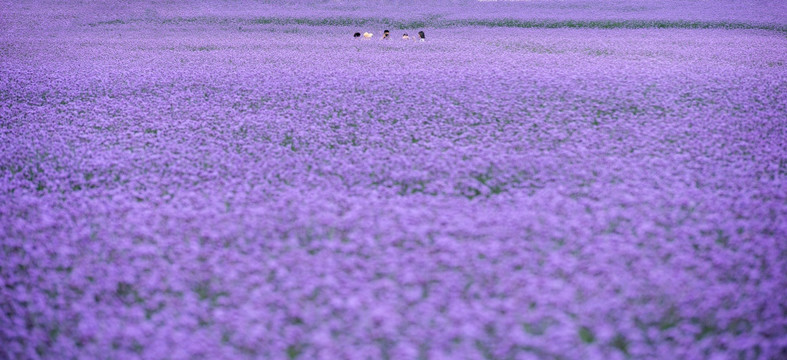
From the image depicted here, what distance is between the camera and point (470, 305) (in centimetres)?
185

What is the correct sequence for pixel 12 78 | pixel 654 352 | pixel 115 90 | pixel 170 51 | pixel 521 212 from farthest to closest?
pixel 170 51 → pixel 12 78 → pixel 115 90 → pixel 521 212 → pixel 654 352

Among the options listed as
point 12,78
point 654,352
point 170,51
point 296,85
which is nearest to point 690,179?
point 654,352

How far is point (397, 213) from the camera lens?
102 inches

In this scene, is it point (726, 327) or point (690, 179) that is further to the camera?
point (690, 179)

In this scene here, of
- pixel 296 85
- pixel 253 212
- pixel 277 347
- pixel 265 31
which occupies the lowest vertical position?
pixel 277 347

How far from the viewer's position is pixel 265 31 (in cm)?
1178

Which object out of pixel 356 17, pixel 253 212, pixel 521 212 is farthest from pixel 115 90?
pixel 356 17

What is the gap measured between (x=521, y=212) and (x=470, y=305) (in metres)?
0.88

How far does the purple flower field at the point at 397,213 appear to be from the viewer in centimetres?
174

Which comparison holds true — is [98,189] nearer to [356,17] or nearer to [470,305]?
[470,305]

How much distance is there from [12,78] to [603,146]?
726 centimetres

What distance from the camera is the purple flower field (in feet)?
5.72

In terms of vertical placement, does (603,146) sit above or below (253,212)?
above

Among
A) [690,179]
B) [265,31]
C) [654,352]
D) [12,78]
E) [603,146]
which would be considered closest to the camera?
[654,352]
